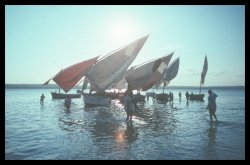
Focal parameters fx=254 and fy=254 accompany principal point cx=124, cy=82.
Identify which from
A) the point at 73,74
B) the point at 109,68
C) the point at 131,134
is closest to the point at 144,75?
the point at 109,68

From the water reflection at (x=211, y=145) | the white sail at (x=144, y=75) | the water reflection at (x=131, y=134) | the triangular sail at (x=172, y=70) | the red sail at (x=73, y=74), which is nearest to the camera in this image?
the water reflection at (x=211, y=145)

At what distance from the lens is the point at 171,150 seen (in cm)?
1168

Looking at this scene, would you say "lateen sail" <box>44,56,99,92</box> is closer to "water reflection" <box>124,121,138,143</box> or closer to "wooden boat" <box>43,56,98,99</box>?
"wooden boat" <box>43,56,98,99</box>

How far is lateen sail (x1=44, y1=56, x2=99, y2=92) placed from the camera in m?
39.0

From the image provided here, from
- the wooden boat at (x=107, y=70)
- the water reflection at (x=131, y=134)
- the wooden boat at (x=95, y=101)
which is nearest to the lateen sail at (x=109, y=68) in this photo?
the wooden boat at (x=107, y=70)

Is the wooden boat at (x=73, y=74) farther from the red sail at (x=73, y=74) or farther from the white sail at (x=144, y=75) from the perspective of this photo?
the white sail at (x=144, y=75)

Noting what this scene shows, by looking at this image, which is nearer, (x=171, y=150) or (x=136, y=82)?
(x=171, y=150)

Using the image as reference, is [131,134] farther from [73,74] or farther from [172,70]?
[172,70]

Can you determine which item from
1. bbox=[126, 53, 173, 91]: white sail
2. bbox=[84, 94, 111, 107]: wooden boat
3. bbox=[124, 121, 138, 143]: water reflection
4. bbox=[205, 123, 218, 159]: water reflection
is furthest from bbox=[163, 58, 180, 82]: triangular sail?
bbox=[124, 121, 138, 143]: water reflection

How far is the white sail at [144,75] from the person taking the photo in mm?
40375

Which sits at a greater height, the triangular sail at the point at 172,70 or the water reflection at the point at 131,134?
the triangular sail at the point at 172,70
